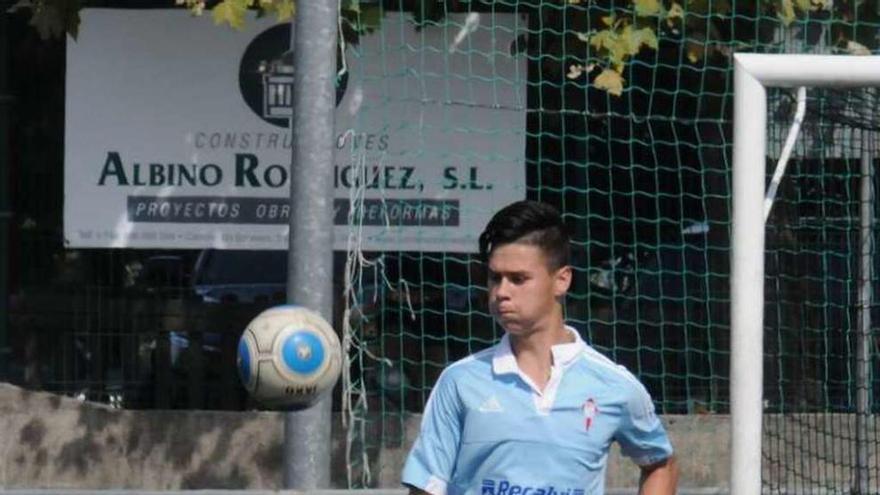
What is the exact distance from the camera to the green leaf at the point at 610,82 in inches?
319

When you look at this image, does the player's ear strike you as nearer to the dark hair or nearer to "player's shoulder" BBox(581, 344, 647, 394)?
the dark hair

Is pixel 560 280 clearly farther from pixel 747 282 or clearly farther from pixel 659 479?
pixel 747 282

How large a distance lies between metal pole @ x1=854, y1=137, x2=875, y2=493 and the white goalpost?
1373 millimetres

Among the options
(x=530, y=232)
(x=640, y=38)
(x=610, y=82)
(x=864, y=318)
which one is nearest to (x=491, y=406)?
(x=530, y=232)

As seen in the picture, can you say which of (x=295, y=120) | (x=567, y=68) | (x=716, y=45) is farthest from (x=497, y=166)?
(x=295, y=120)

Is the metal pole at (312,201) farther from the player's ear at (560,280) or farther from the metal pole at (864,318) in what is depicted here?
the player's ear at (560,280)

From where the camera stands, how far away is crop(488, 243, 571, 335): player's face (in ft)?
14.6

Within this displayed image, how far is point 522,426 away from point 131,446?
16.5 feet

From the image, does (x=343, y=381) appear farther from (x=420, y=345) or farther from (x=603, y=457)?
(x=603, y=457)

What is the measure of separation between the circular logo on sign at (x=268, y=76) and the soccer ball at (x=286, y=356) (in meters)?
3.65

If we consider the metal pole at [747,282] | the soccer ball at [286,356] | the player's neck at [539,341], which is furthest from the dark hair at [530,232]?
the metal pole at [747,282]

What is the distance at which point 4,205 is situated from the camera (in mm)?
9648

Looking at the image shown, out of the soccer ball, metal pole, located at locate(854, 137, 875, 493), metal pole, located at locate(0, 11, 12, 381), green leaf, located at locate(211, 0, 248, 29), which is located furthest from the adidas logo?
metal pole, located at locate(0, 11, 12, 381)

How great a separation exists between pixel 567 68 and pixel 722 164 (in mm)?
863
